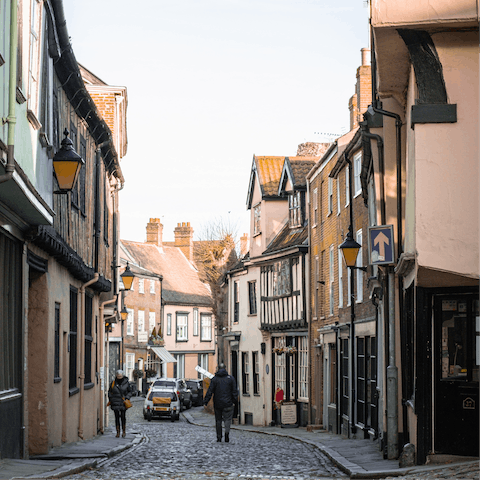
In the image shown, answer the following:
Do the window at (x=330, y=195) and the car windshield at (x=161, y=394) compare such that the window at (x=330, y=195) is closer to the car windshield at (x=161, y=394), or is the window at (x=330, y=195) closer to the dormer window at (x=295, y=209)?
the dormer window at (x=295, y=209)

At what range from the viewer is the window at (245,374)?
3638 cm

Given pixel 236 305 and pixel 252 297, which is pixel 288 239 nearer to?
pixel 252 297

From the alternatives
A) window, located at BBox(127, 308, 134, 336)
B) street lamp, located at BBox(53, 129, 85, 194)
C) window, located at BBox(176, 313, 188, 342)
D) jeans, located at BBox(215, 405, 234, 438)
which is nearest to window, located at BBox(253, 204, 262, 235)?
jeans, located at BBox(215, 405, 234, 438)

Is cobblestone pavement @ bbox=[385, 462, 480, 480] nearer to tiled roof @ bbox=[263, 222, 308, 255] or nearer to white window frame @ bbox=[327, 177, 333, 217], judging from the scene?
white window frame @ bbox=[327, 177, 333, 217]

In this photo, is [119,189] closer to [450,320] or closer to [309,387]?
[309,387]

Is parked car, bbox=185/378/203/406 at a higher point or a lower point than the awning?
lower

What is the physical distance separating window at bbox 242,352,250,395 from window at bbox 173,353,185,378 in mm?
24727

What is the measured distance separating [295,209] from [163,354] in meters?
28.5

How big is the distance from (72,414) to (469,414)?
881 cm

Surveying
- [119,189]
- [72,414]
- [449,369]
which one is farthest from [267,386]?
[449,369]

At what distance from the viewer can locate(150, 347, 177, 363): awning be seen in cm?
5792

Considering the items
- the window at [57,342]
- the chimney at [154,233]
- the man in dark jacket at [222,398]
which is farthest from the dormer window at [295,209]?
the chimney at [154,233]

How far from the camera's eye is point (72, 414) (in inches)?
656

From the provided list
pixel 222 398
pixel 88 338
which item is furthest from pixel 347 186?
pixel 88 338
